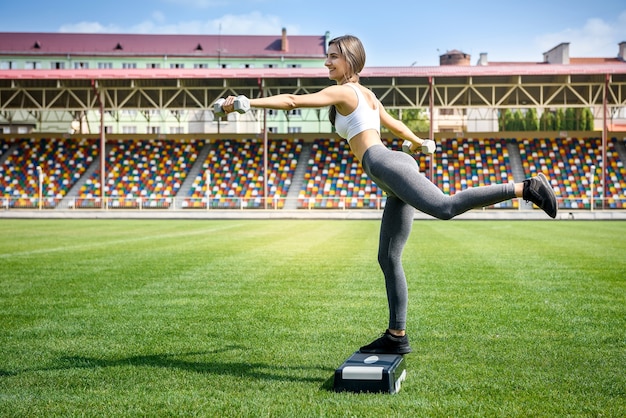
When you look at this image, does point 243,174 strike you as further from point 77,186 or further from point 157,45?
point 157,45

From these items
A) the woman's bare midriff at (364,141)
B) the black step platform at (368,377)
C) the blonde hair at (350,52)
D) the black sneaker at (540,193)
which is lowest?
the black step platform at (368,377)

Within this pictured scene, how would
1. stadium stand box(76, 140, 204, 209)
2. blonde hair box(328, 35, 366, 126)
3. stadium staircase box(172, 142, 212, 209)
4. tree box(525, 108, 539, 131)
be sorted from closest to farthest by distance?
1. blonde hair box(328, 35, 366, 126)
2. stadium stand box(76, 140, 204, 209)
3. stadium staircase box(172, 142, 212, 209)
4. tree box(525, 108, 539, 131)

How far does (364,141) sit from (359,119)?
150mm

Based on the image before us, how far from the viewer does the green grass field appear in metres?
4.14

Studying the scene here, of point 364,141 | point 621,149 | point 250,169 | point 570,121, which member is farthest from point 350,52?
point 570,121

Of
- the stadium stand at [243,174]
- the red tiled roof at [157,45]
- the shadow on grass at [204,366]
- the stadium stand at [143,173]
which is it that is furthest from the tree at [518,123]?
the shadow on grass at [204,366]

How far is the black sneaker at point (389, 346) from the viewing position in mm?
4926

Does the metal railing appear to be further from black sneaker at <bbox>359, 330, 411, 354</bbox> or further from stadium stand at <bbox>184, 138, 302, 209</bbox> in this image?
black sneaker at <bbox>359, 330, 411, 354</bbox>

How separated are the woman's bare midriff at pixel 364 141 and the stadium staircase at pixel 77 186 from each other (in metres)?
38.1

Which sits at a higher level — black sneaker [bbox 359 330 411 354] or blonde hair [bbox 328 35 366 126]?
blonde hair [bbox 328 35 366 126]

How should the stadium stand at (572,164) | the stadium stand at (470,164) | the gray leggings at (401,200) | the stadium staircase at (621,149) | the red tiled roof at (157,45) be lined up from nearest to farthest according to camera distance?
the gray leggings at (401,200)
the stadium stand at (572,164)
the stadium stand at (470,164)
the stadium staircase at (621,149)
the red tiled roof at (157,45)

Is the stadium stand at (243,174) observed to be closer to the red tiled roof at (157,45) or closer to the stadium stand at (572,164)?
the stadium stand at (572,164)

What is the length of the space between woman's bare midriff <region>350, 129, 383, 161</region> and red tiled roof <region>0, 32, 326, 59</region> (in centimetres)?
7730

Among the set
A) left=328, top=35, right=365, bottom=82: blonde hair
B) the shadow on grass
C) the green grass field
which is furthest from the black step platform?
left=328, top=35, right=365, bottom=82: blonde hair
